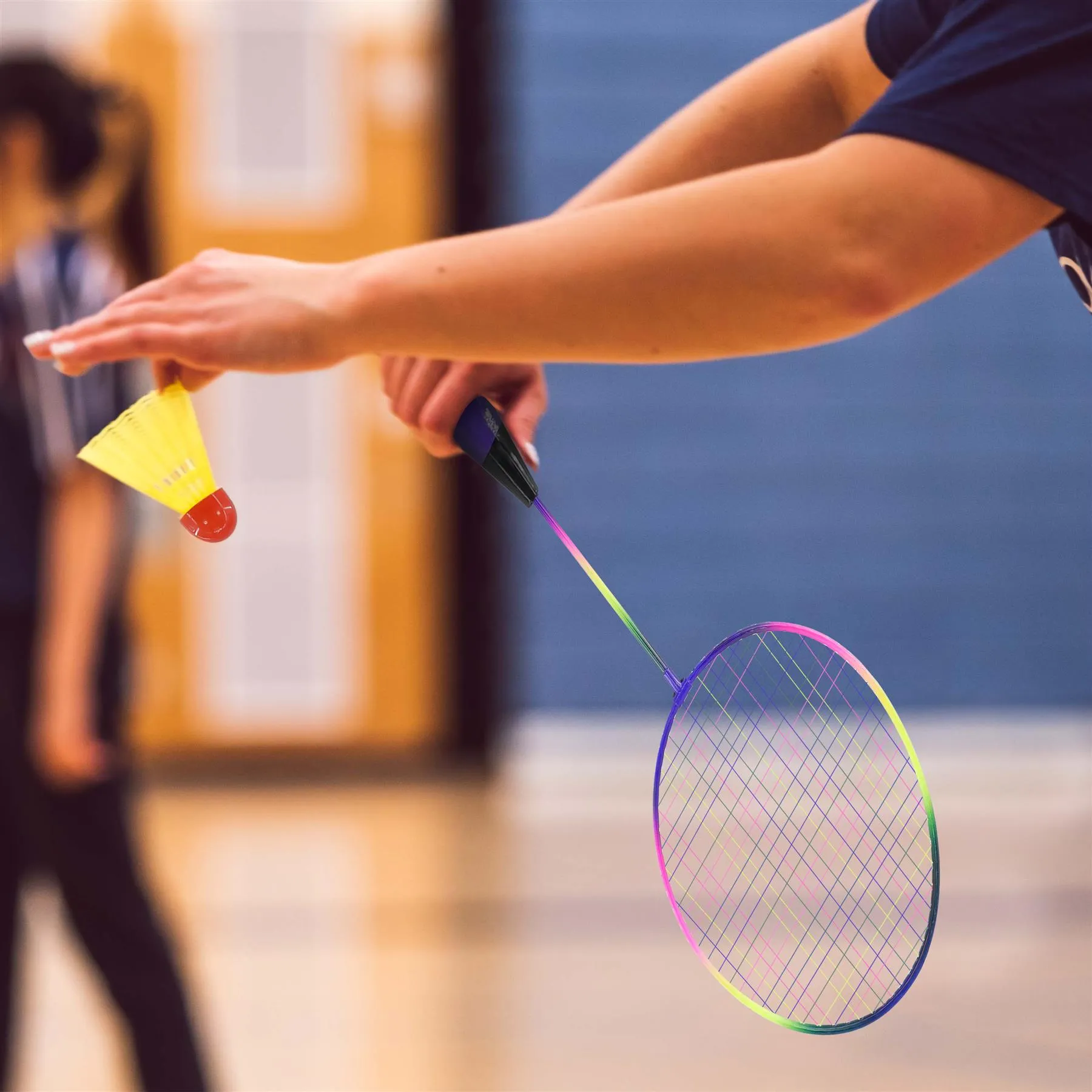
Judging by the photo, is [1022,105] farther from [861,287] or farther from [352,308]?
[352,308]

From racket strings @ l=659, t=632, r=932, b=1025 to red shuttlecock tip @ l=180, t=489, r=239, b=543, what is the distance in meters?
0.26

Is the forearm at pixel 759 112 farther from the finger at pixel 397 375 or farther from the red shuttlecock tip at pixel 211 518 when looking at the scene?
the red shuttlecock tip at pixel 211 518

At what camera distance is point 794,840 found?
47.6 inches

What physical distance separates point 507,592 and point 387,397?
4103 mm

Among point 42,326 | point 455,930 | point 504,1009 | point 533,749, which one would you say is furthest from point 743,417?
point 42,326

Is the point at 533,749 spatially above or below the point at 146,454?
below

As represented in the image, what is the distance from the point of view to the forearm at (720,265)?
2.18 ft

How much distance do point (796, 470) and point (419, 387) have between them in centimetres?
432

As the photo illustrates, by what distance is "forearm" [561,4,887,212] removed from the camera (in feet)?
2.98

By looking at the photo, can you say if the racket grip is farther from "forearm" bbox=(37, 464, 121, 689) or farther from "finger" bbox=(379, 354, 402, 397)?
"forearm" bbox=(37, 464, 121, 689)

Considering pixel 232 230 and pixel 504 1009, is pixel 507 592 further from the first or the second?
pixel 504 1009

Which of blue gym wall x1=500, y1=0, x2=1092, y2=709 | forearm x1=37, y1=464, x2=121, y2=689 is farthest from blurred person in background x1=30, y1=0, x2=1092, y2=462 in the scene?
blue gym wall x1=500, y1=0, x2=1092, y2=709

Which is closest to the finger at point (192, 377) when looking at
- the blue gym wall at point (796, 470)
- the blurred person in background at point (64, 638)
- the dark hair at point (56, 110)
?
the blurred person in background at point (64, 638)

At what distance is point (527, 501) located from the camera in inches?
33.1
